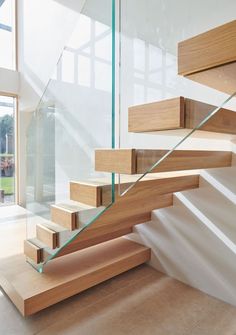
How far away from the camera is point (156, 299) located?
203 centimetres

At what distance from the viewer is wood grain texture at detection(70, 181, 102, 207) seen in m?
1.34

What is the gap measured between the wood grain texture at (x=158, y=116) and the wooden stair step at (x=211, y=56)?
144 millimetres

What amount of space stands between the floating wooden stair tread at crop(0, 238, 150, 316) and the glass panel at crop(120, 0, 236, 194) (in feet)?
3.40

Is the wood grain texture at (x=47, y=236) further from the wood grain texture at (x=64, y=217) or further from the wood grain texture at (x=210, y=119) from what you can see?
the wood grain texture at (x=210, y=119)

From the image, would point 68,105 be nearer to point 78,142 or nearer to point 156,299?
point 78,142

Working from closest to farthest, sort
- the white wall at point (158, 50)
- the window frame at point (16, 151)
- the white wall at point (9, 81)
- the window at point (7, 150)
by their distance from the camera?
the white wall at point (158, 50)
the white wall at point (9, 81)
the window at point (7, 150)
the window frame at point (16, 151)

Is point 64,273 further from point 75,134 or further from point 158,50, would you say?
point 158,50

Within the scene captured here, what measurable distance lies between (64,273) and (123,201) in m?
0.75

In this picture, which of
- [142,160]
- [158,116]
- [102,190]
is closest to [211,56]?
[158,116]

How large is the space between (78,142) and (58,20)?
3521 mm

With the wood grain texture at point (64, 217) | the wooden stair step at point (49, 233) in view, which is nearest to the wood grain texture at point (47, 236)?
the wooden stair step at point (49, 233)

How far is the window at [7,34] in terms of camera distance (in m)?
5.40

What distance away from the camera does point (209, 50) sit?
3.09 ft

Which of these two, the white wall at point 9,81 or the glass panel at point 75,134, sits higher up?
the white wall at point 9,81
